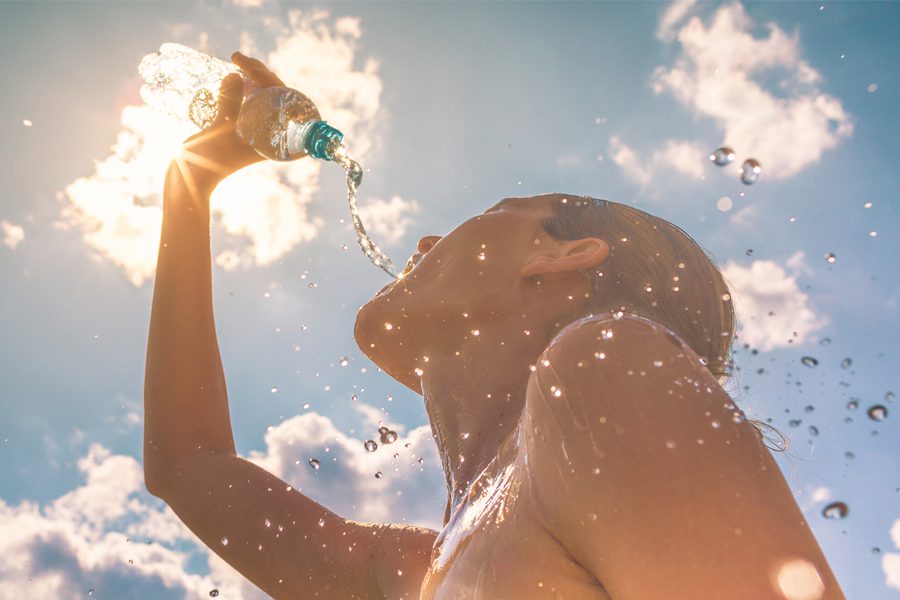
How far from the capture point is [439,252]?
2.65 metres

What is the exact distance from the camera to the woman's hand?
13.3 feet

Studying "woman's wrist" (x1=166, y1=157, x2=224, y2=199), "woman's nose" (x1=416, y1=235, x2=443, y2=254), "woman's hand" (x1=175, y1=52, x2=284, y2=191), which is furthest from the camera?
"woman's hand" (x1=175, y1=52, x2=284, y2=191)

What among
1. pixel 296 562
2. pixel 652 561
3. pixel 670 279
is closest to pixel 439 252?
pixel 670 279

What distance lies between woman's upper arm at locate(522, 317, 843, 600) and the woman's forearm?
8.04ft

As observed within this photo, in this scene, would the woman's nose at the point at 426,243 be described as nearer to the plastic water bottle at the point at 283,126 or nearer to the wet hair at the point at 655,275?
the wet hair at the point at 655,275

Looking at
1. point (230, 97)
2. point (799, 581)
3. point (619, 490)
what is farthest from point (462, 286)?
point (230, 97)

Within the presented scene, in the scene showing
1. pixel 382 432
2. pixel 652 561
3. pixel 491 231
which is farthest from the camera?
pixel 382 432

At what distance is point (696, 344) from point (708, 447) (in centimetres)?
129

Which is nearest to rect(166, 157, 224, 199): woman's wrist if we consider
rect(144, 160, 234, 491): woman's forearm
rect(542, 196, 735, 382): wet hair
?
rect(144, 160, 234, 491): woman's forearm

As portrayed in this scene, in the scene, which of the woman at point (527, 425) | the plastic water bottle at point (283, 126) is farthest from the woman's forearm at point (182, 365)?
the plastic water bottle at point (283, 126)

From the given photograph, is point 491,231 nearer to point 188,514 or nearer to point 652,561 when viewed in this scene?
point 652,561

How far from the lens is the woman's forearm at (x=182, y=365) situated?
10.9 ft

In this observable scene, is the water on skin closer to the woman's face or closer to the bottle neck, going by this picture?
the bottle neck

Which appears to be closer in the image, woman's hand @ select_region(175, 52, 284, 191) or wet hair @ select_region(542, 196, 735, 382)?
wet hair @ select_region(542, 196, 735, 382)
